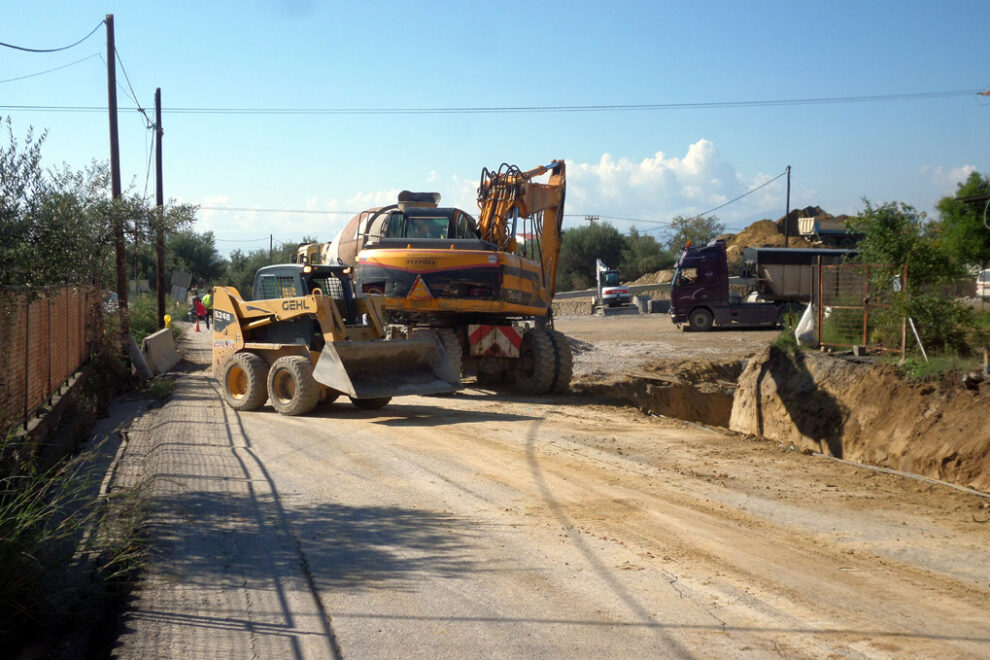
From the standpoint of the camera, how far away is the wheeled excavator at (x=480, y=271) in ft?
51.3

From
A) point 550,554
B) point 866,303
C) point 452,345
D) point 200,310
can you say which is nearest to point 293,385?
point 452,345

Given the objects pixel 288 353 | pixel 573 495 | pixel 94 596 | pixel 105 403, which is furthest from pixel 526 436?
pixel 105 403

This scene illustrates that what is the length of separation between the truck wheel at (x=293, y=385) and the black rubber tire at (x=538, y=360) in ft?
15.5

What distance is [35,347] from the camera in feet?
34.3

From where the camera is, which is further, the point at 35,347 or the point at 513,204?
the point at 513,204

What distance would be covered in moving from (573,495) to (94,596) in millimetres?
4218

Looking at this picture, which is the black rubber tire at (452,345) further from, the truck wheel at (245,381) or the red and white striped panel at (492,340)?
the truck wheel at (245,381)

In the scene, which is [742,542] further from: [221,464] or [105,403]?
[105,403]

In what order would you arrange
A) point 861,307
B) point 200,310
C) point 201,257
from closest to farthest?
1. point 861,307
2. point 200,310
3. point 201,257

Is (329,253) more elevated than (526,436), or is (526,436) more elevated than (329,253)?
(329,253)

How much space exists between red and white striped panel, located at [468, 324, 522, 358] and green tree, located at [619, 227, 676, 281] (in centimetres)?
5477

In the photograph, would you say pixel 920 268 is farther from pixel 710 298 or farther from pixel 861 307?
pixel 710 298

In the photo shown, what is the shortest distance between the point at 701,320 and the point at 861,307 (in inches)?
713

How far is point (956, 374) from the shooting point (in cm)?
1118
